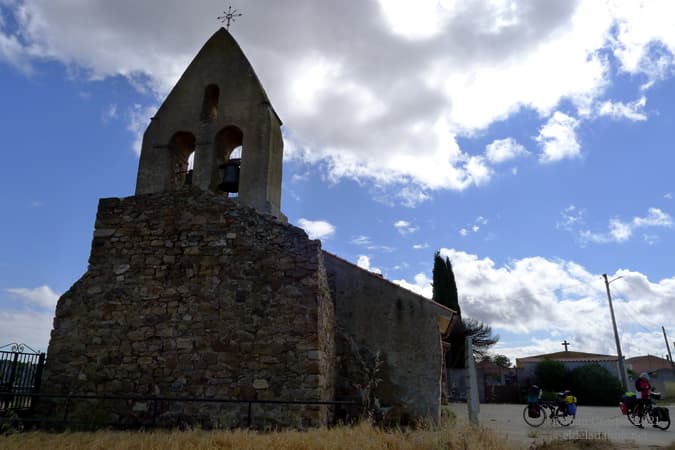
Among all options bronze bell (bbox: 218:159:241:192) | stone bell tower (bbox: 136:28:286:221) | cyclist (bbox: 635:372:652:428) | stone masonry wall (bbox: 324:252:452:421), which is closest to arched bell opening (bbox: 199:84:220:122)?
stone bell tower (bbox: 136:28:286:221)

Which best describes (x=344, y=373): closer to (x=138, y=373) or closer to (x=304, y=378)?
(x=304, y=378)

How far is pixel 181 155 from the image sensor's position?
12.2m

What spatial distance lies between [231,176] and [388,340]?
5162 millimetres

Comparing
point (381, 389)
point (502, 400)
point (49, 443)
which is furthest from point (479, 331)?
point (49, 443)

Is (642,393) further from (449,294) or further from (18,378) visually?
(449,294)

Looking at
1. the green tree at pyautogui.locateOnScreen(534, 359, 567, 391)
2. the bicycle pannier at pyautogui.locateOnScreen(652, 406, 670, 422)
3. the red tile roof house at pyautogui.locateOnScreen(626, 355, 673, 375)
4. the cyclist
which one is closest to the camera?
the bicycle pannier at pyautogui.locateOnScreen(652, 406, 670, 422)

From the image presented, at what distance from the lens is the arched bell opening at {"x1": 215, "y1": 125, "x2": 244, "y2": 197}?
11305 mm

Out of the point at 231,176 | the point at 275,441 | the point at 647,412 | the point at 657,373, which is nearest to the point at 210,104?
the point at 231,176

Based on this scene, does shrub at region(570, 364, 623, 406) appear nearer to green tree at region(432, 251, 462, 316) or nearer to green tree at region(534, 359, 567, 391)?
green tree at region(534, 359, 567, 391)

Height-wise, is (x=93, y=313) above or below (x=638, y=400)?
above

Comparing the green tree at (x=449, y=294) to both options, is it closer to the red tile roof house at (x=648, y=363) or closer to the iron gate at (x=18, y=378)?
the iron gate at (x=18, y=378)

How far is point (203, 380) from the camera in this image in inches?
328

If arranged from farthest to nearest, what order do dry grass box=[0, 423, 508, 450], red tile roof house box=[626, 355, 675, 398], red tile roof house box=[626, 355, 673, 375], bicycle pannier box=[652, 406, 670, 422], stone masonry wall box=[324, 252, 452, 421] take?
red tile roof house box=[626, 355, 673, 375], red tile roof house box=[626, 355, 675, 398], bicycle pannier box=[652, 406, 670, 422], stone masonry wall box=[324, 252, 452, 421], dry grass box=[0, 423, 508, 450]

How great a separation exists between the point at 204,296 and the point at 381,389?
4.05m
